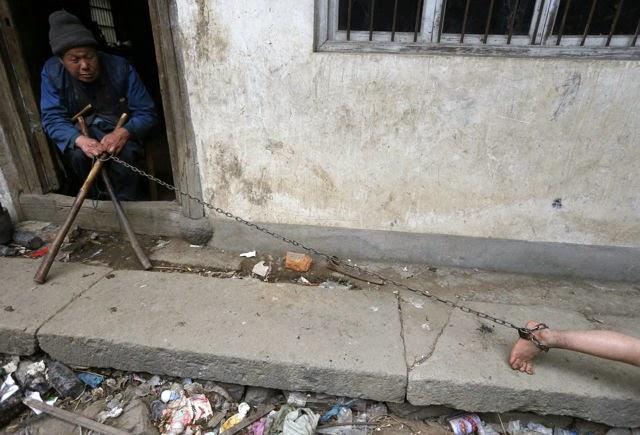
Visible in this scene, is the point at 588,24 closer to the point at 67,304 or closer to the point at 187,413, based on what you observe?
the point at 187,413

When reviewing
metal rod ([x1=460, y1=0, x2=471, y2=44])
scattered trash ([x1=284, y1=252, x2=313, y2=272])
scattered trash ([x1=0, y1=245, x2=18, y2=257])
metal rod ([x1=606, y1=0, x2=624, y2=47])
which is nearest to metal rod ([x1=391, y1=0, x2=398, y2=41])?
metal rod ([x1=460, y1=0, x2=471, y2=44])

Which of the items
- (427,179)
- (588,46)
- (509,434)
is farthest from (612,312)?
(588,46)

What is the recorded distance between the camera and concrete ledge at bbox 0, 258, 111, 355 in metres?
2.32

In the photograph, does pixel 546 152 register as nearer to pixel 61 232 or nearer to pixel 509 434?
pixel 509 434

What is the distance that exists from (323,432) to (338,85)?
2.34m

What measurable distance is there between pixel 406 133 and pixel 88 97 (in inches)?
107

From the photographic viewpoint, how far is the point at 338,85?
8.50ft

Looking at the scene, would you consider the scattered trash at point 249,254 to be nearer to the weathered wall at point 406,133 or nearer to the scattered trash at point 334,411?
the weathered wall at point 406,133

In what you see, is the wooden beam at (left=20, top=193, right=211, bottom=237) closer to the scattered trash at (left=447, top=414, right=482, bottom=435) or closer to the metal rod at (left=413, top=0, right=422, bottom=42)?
the metal rod at (left=413, top=0, right=422, bottom=42)

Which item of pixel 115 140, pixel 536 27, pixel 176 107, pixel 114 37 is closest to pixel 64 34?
pixel 115 140

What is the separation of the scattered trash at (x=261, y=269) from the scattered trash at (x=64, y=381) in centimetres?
140

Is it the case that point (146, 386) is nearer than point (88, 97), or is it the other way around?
point (146, 386)

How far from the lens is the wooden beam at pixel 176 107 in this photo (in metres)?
2.61

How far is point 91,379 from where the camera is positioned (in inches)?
93.2
